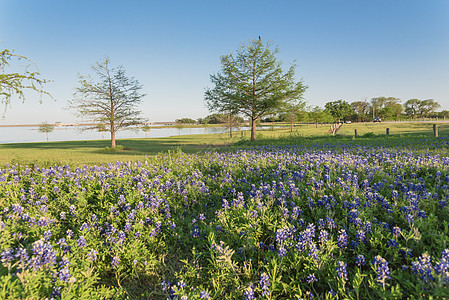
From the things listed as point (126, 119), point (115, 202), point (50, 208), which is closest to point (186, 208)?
point (115, 202)

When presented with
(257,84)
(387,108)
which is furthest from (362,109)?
(257,84)

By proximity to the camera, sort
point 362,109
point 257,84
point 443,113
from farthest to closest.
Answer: point 362,109 < point 443,113 < point 257,84

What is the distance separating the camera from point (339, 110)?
384ft

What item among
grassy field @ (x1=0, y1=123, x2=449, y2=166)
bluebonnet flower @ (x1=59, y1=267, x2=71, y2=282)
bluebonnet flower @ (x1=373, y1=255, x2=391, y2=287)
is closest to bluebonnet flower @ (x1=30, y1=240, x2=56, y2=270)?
bluebonnet flower @ (x1=59, y1=267, x2=71, y2=282)

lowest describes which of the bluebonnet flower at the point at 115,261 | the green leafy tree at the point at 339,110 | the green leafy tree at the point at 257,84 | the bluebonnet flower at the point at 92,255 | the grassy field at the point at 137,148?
the bluebonnet flower at the point at 115,261

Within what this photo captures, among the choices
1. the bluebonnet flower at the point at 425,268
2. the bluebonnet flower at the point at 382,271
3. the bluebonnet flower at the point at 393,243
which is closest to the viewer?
the bluebonnet flower at the point at 425,268

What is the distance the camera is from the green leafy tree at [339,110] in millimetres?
117575

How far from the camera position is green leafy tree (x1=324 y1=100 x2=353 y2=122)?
4629 inches

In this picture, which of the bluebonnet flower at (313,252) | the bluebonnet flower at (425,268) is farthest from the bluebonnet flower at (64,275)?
the bluebonnet flower at (425,268)

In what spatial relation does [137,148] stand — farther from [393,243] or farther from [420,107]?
[420,107]

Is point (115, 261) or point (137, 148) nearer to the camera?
point (115, 261)

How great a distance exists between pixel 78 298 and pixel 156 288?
1068 mm

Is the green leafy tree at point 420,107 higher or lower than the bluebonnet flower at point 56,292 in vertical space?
higher

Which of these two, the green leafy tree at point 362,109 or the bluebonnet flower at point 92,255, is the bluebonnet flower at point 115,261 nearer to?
the bluebonnet flower at point 92,255
